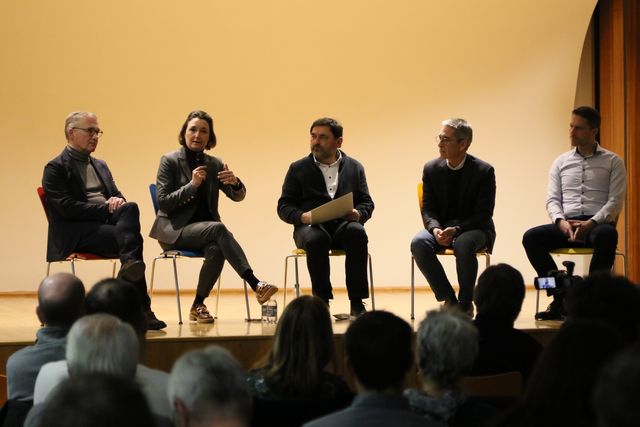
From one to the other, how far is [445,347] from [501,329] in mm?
809

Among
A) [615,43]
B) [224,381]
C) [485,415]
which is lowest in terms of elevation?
[485,415]

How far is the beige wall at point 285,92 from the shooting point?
742 cm

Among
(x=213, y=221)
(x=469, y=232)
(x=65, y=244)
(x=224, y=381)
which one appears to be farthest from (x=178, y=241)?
(x=224, y=381)

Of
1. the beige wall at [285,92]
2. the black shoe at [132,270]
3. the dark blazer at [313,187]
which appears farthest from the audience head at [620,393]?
the beige wall at [285,92]

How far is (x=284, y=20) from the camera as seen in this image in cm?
757

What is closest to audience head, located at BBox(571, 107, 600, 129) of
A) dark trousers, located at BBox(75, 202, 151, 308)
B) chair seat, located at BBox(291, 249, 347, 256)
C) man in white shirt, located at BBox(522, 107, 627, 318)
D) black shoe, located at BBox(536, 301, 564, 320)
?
man in white shirt, located at BBox(522, 107, 627, 318)

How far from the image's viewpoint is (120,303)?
8.79 feet

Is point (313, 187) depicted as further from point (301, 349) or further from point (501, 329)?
point (301, 349)

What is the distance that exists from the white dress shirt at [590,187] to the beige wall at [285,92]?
8.31 ft

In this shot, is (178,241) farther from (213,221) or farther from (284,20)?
(284,20)

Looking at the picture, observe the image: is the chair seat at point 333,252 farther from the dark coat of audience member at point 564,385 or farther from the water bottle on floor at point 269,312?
the dark coat of audience member at point 564,385

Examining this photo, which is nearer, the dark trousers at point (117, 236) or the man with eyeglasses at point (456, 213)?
the dark trousers at point (117, 236)

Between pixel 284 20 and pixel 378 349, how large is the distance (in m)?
5.87

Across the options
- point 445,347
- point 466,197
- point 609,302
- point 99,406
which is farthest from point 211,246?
point 99,406
